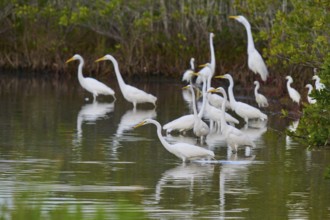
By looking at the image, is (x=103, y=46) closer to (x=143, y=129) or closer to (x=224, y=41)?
(x=224, y=41)

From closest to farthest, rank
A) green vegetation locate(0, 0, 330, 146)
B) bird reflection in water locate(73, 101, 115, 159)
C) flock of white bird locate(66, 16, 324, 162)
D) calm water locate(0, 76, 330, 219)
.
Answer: calm water locate(0, 76, 330, 219) → flock of white bird locate(66, 16, 324, 162) → bird reflection in water locate(73, 101, 115, 159) → green vegetation locate(0, 0, 330, 146)

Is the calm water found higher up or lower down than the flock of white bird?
lower down

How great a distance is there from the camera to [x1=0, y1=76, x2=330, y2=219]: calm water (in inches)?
396

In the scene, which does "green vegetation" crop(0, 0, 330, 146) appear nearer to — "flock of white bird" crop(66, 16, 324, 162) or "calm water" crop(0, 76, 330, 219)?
"flock of white bird" crop(66, 16, 324, 162)

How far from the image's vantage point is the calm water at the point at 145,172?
10055 mm

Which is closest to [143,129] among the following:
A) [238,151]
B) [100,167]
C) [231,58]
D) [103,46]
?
[238,151]

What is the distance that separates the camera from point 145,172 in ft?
41.0

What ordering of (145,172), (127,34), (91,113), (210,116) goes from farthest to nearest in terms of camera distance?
(127,34)
(91,113)
(210,116)
(145,172)

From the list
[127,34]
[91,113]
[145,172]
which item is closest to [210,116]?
[91,113]

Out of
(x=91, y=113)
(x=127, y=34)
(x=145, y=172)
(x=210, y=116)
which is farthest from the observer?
(x=127, y=34)

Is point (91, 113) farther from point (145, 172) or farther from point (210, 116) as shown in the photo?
point (145, 172)

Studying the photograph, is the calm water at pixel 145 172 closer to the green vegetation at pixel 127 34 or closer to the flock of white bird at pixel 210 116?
the flock of white bird at pixel 210 116

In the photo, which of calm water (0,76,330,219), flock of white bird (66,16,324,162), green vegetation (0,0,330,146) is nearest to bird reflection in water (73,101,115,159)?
calm water (0,76,330,219)

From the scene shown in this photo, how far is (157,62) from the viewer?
30172 mm
